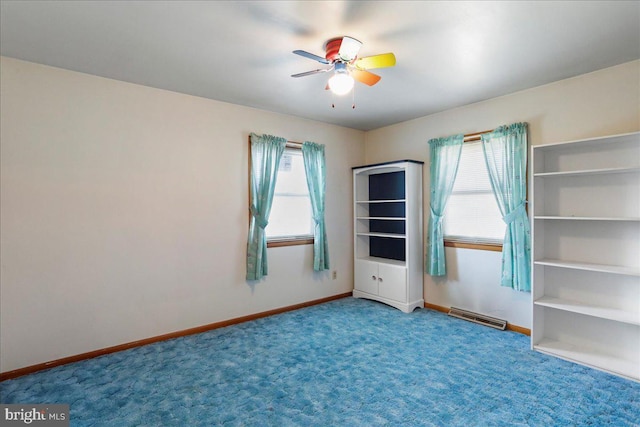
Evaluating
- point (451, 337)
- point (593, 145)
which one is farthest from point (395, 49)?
point (451, 337)

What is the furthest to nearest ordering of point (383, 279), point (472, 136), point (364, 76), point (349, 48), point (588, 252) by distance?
1. point (383, 279)
2. point (472, 136)
3. point (588, 252)
4. point (364, 76)
5. point (349, 48)

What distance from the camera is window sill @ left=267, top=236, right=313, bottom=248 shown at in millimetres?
4025

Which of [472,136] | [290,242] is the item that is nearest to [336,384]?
[290,242]

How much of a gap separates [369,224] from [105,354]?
141 inches

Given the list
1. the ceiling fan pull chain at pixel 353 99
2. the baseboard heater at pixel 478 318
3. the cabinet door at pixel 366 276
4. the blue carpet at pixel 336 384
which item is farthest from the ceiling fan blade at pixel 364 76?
the baseboard heater at pixel 478 318

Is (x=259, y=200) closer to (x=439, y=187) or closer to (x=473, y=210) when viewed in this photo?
(x=439, y=187)

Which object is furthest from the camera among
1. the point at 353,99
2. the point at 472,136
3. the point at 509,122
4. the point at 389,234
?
the point at 389,234

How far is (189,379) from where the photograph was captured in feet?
8.18

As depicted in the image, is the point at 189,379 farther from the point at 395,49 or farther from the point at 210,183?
the point at 395,49

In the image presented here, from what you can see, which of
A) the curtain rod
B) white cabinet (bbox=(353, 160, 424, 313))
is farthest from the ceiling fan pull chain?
the curtain rod

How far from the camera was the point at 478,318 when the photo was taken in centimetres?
367

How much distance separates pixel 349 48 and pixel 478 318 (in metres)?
3.16

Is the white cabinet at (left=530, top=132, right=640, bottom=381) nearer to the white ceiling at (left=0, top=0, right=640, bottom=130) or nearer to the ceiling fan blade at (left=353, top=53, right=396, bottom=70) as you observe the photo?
the white ceiling at (left=0, top=0, right=640, bottom=130)

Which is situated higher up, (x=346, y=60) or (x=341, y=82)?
(x=346, y=60)
